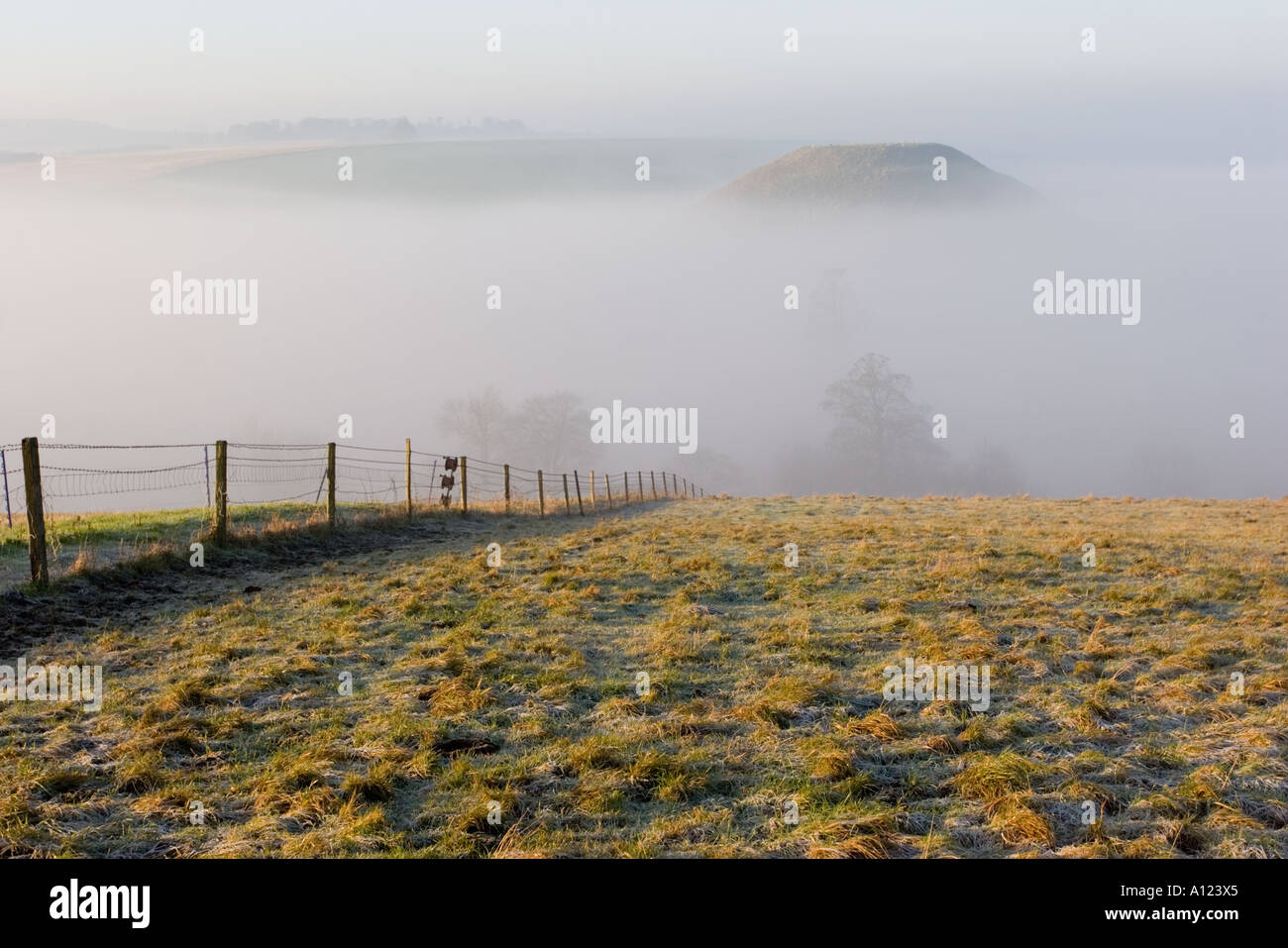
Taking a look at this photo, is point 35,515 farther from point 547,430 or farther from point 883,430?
point 883,430

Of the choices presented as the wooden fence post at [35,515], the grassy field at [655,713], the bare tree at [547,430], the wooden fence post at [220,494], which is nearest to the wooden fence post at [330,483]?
the wooden fence post at [220,494]

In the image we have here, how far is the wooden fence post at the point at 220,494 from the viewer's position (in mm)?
17344

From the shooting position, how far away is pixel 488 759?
7094mm

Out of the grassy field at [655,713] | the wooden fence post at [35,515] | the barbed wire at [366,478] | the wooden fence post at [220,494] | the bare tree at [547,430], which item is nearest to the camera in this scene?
the grassy field at [655,713]

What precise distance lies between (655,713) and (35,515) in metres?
10.1

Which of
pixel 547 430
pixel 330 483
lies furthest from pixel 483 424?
pixel 330 483

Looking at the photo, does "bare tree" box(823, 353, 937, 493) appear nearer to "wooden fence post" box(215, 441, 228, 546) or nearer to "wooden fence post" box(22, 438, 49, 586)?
"wooden fence post" box(215, 441, 228, 546)

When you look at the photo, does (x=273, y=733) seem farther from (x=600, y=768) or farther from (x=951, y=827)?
(x=951, y=827)

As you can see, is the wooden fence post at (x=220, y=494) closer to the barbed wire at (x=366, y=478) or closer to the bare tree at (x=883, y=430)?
the barbed wire at (x=366, y=478)

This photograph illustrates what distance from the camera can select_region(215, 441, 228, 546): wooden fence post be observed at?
683 inches

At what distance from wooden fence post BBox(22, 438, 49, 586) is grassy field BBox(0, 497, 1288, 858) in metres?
0.48

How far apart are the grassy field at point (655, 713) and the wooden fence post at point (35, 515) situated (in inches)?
19.0
